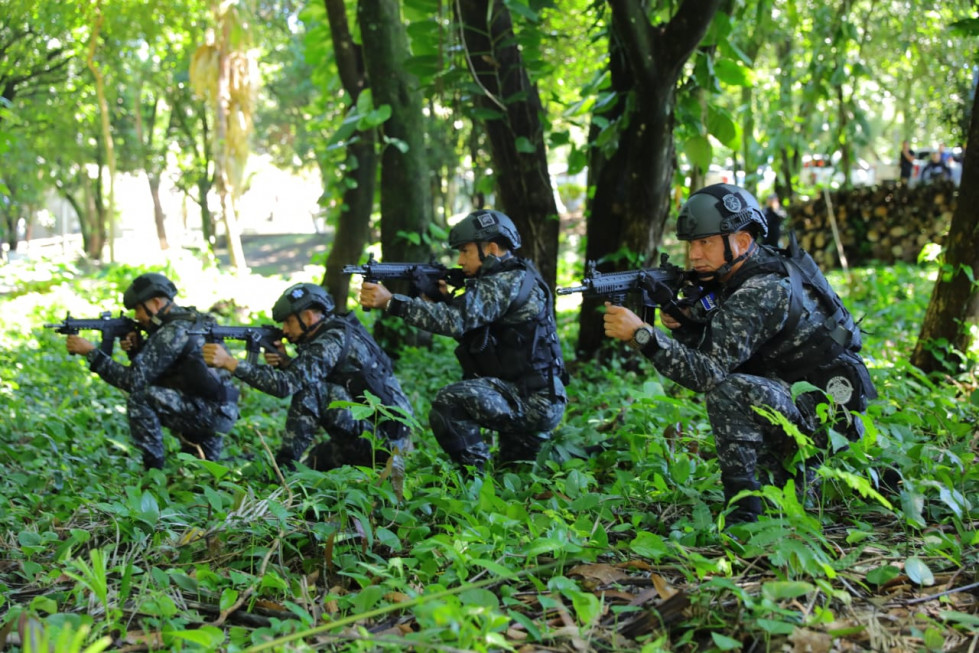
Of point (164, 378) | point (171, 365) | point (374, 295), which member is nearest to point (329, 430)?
point (374, 295)

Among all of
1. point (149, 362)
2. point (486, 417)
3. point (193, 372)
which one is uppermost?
point (149, 362)

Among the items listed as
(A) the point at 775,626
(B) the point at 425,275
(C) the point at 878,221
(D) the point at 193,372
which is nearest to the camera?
→ (A) the point at 775,626

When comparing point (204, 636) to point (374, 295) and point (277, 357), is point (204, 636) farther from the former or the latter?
point (277, 357)

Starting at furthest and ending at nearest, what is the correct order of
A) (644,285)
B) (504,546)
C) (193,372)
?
(193,372) < (644,285) < (504,546)

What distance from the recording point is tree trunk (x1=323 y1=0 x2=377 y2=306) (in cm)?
1120

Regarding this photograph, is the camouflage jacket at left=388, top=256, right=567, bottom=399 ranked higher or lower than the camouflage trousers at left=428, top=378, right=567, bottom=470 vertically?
higher

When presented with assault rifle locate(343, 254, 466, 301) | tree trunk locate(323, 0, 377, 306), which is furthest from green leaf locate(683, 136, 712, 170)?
tree trunk locate(323, 0, 377, 306)

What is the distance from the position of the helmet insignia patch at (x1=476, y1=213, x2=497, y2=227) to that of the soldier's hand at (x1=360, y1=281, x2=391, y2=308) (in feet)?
2.16

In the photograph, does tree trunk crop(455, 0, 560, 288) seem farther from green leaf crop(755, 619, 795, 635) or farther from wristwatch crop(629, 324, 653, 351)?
green leaf crop(755, 619, 795, 635)

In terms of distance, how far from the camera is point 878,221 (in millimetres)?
15250

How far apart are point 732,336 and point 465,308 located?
1.60m

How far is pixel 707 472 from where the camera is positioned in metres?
4.42

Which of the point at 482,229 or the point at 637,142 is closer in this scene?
the point at 482,229

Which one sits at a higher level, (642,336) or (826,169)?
(826,169)
